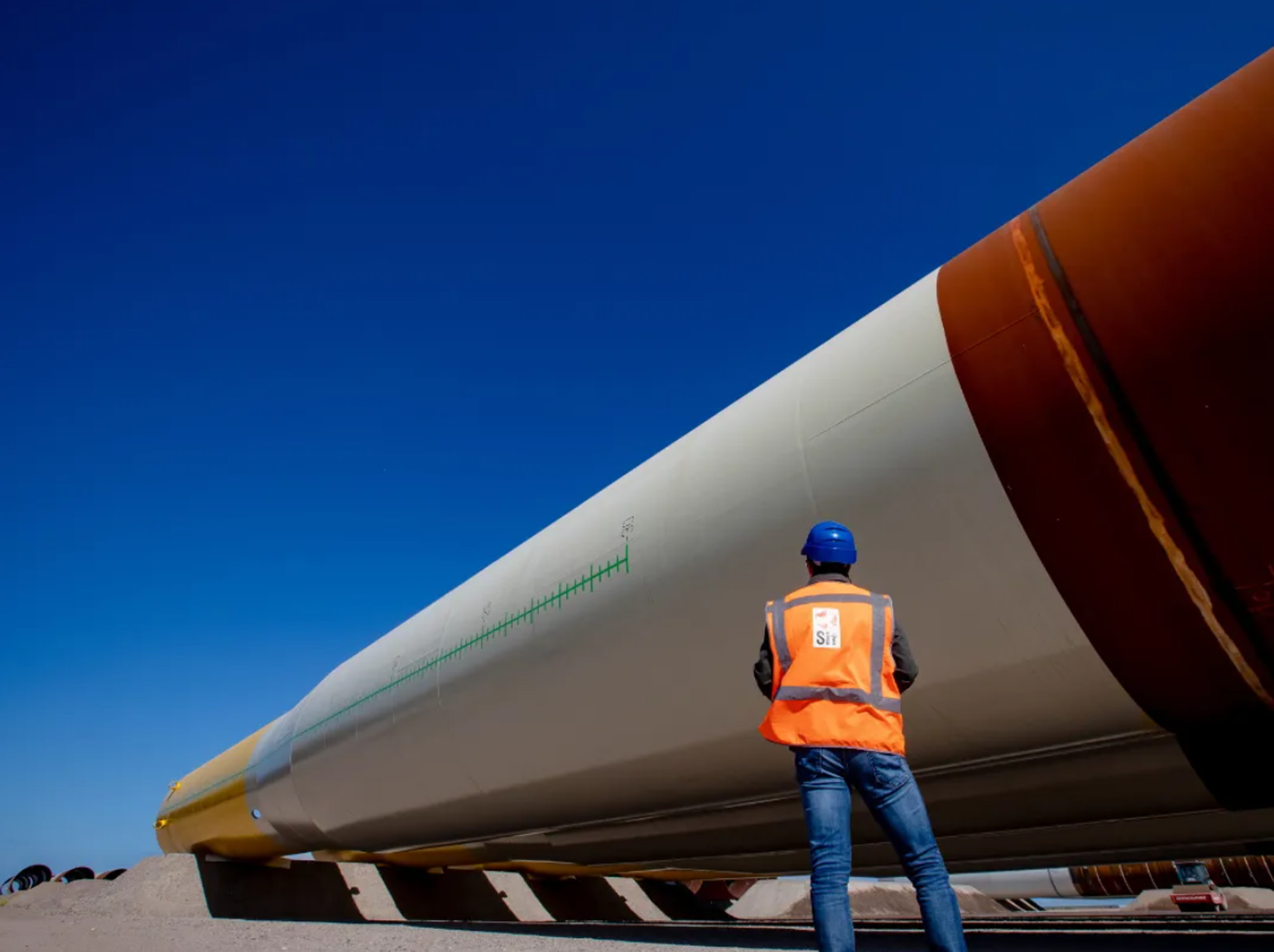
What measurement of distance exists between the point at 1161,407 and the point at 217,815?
12.2m

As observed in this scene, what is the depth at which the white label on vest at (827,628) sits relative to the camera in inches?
95.9

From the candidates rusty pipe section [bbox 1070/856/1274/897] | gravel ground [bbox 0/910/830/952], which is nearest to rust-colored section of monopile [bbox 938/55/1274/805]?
gravel ground [bbox 0/910/830/952]

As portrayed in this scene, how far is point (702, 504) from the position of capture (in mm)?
4699

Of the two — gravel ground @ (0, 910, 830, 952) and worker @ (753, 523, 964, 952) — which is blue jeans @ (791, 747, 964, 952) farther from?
gravel ground @ (0, 910, 830, 952)

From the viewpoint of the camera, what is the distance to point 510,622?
607 cm

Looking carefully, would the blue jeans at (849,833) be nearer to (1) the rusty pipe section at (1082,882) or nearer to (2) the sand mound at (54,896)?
(2) the sand mound at (54,896)

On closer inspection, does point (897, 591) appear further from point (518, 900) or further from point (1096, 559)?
point (518, 900)

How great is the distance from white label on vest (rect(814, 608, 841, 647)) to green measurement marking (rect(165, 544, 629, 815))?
2.66 metres

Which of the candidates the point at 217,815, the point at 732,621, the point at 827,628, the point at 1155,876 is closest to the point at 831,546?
the point at 827,628

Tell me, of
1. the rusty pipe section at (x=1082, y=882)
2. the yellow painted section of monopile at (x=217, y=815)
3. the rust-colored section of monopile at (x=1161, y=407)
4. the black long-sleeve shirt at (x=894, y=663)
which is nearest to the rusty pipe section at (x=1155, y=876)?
the rusty pipe section at (x=1082, y=882)

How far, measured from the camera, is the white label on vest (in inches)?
95.9

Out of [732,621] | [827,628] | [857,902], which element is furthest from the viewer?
[857,902]

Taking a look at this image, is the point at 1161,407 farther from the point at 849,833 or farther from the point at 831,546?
the point at 849,833

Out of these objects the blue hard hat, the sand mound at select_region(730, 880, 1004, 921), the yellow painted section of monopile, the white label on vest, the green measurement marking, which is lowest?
the sand mound at select_region(730, 880, 1004, 921)
